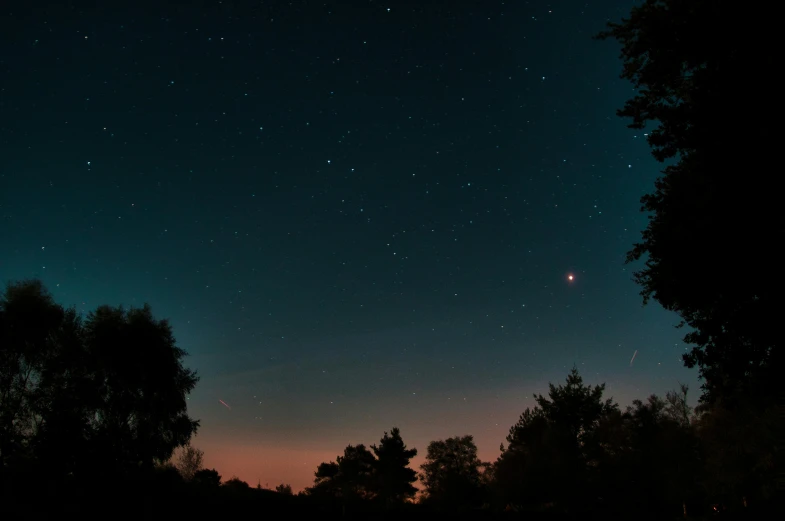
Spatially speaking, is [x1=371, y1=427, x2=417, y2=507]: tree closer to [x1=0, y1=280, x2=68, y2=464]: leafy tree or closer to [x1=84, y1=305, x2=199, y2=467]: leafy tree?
[x1=84, y1=305, x2=199, y2=467]: leafy tree

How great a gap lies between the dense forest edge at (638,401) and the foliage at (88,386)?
91 mm

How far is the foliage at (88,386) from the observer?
2434 cm

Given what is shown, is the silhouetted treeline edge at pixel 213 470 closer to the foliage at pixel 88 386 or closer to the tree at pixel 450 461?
the foliage at pixel 88 386

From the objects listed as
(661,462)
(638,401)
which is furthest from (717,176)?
(638,401)

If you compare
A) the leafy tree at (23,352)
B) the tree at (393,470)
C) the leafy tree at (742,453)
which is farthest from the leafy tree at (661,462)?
the leafy tree at (23,352)

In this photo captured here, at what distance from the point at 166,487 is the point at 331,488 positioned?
6319 centimetres

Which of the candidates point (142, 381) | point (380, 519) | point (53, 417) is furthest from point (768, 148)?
point (142, 381)

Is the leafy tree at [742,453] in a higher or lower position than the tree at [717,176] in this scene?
lower

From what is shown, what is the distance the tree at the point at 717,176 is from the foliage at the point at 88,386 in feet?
87.7

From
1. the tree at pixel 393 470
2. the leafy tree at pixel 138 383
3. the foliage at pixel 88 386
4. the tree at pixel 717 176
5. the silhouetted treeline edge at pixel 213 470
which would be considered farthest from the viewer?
the tree at pixel 393 470

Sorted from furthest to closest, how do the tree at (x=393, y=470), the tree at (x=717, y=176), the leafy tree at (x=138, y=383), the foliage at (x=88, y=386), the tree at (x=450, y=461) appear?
the tree at (x=450, y=461) → the tree at (x=393, y=470) → the leafy tree at (x=138, y=383) → the foliage at (x=88, y=386) → the tree at (x=717, y=176)

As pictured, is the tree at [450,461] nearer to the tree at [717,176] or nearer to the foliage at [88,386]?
the foliage at [88,386]

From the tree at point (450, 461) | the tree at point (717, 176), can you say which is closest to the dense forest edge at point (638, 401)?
the tree at point (717, 176)

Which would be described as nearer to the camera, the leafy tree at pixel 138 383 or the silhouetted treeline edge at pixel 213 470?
the silhouetted treeline edge at pixel 213 470
